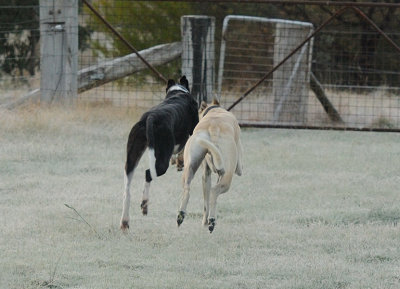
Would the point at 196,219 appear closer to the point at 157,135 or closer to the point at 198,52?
the point at 157,135

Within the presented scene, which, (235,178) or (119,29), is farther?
(119,29)

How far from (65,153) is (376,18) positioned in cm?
817

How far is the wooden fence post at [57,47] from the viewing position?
1123 centimetres

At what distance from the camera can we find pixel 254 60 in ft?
52.6

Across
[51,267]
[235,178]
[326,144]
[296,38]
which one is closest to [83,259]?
[51,267]

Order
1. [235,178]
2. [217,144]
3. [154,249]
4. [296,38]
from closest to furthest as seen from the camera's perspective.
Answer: [154,249], [217,144], [235,178], [296,38]

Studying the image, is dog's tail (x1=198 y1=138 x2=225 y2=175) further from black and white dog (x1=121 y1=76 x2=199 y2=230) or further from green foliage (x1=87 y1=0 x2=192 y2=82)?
green foliage (x1=87 y1=0 x2=192 y2=82)

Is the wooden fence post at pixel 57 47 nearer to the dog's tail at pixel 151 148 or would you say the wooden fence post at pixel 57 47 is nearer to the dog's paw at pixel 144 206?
the dog's paw at pixel 144 206

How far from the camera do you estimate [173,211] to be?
22.9 ft

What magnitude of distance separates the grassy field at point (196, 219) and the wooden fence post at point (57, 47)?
2.43ft

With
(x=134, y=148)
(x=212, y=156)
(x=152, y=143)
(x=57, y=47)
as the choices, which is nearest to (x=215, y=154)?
(x=212, y=156)

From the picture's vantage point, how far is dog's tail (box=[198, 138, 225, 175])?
19.5ft

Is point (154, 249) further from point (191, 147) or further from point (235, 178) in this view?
point (235, 178)

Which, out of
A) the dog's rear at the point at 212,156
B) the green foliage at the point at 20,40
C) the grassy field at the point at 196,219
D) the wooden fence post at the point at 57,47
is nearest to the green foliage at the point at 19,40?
the green foliage at the point at 20,40
